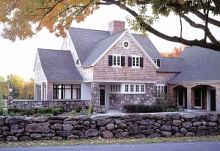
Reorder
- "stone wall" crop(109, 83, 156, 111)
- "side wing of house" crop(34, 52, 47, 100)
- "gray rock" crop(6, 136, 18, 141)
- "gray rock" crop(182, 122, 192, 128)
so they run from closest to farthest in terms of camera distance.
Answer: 1. "gray rock" crop(6, 136, 18, 141)
2. "gray rock" crop(182, 122, 192, 128)
3. "stone wall" crop(109, 83, 156, 111)
4. "side wing of house" crop(34, 52, 47, 100)

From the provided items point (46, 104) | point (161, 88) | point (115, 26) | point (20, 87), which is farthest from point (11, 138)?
point (20, 87)

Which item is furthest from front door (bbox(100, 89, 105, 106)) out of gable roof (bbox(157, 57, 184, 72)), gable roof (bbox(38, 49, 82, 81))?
gable roof (bbox(157, 57, 184, 72))

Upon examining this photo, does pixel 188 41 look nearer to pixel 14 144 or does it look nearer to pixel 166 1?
pixel 166 1

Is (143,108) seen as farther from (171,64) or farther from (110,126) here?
(110,126)

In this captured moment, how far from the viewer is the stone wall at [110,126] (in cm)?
1156

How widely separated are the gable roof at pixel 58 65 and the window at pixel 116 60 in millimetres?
3621

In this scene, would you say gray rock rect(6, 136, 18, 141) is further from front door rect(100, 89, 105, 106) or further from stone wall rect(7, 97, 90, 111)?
front door rect(100, 89, 105, 106)

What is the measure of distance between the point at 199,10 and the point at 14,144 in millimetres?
6836

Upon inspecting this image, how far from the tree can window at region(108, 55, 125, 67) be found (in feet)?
71.2

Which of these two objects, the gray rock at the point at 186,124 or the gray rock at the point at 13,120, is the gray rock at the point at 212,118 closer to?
the gray rock at the point at 186,124

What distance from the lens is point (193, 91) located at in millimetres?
34594

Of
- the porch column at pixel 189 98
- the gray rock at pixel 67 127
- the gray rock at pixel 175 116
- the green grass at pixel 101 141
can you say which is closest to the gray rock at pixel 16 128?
the green grass at pixel 101 141

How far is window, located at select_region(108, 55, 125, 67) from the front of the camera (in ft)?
107

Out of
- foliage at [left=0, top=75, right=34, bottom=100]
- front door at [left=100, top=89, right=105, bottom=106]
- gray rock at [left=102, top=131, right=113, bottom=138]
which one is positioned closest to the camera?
gray rock at [left=102, top=131, right=113, bottom=138]
